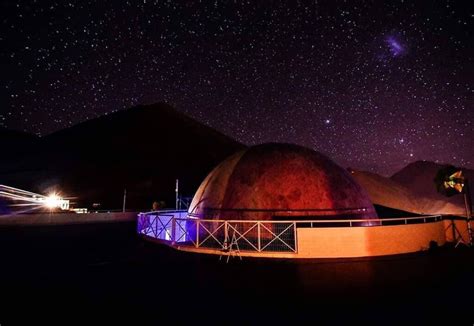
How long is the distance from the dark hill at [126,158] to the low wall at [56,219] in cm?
2532

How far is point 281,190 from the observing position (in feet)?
56.9

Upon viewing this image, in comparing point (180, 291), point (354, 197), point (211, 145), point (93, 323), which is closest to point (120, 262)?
point (180, 291)

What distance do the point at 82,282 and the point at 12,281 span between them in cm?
251

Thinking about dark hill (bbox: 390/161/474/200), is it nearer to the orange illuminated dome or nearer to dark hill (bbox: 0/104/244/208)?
dark hill (bbox: 0/104/244/208)

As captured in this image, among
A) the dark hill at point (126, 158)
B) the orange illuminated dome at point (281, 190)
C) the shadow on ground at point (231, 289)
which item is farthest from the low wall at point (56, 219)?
the dark hill at point (126, 158)

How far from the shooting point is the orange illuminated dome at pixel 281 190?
1684cm

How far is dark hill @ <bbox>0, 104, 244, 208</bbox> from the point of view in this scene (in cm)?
6925

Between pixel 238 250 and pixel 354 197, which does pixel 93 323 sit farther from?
pixel 354 197

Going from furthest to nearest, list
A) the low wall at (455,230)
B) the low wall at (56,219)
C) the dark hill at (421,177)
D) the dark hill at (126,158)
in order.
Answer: the dark hill at (421,177), the dark hill at (126,158), the low wall at (56,219), the low wall at (455,230)

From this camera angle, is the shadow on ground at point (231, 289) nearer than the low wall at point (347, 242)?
Yes

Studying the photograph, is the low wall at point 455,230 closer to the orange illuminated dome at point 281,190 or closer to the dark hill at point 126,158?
the orange illuminated dome at point 281,190

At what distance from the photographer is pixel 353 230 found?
12.6 metres

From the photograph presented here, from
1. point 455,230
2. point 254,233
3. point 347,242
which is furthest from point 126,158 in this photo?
point 455,230

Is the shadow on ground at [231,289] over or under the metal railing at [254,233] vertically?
under
